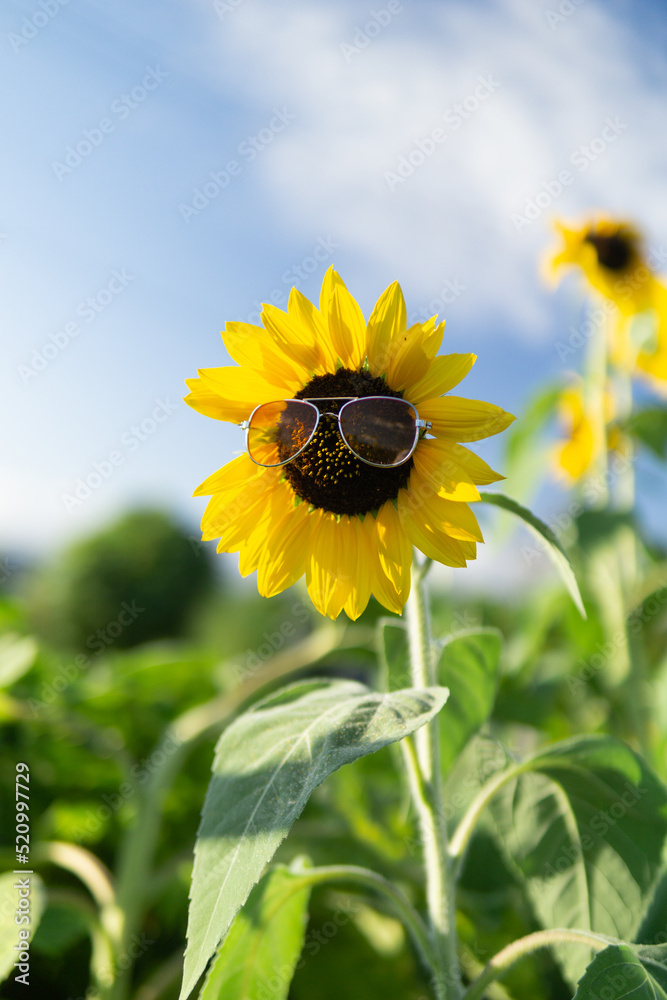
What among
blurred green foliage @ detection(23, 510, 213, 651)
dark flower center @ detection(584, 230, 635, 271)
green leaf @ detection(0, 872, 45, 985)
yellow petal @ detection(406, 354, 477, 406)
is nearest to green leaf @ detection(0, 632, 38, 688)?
green leaf @ detection(0, 872, 45, 985)

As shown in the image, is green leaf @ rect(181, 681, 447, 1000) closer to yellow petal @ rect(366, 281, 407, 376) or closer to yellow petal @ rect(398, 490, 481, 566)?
yellow petal @ rect(398, 490, 481, 566)

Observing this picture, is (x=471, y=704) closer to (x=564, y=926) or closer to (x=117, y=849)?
(x=564, y=926)

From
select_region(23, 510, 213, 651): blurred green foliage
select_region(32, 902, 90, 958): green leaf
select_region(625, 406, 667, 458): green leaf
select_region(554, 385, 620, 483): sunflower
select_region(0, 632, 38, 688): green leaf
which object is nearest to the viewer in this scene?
select_region(32, 902, 90, 958): green leaf

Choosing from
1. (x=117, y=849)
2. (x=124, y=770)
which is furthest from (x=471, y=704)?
Answer: (x=117, y=849)

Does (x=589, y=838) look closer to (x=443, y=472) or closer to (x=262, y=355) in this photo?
(x=443, y=472)

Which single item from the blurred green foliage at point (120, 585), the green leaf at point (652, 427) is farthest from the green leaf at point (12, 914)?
the blurred green foliage at point (120, 585)

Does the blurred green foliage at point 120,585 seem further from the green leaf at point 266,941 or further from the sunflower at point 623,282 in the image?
the green leaf at point 266,941
